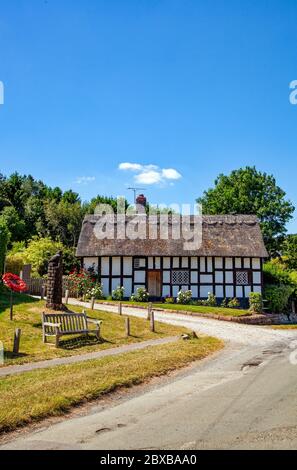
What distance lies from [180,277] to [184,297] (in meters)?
1.92

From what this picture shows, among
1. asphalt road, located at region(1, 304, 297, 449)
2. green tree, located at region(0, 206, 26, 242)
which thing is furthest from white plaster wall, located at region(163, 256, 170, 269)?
green tree, located at region(0, 206, 26, 242)

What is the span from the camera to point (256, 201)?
149ft

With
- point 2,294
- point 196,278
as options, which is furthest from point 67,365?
point 196,278

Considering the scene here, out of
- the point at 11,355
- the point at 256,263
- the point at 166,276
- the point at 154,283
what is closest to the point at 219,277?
the point at 256,263

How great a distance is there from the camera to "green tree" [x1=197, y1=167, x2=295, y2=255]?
44781 mm

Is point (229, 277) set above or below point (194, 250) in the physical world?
below

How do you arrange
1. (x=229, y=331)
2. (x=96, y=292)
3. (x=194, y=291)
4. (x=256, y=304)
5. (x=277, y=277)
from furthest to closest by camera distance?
(x=277, y=277), (x=194, y=291), (x=96, y=292), (x=256, y=304), (x=229, y=331)

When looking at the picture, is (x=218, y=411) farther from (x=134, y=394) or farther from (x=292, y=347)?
(x=292, y=347)

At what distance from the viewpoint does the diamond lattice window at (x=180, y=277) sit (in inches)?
1270

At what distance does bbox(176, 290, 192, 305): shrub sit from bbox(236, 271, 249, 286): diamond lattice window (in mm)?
3960

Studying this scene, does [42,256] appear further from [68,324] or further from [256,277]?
[68,324]

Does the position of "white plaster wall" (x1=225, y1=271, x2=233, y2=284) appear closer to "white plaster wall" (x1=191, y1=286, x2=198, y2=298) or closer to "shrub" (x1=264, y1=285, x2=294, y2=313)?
"white plaster wall" (x1=191, y1=286, x2=198, y2=298)

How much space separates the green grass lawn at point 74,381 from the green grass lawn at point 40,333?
187 centimetres
